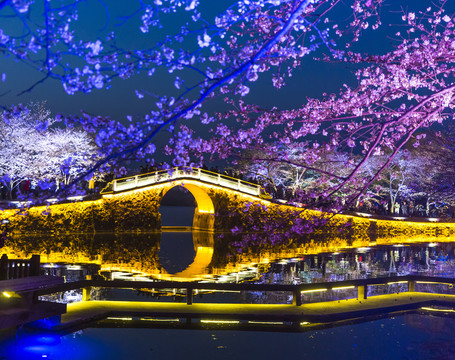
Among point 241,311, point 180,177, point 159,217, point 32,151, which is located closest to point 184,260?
point 241,311

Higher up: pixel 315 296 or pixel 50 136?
pixel 50 136

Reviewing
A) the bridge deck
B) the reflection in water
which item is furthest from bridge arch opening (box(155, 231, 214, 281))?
the reflection in water

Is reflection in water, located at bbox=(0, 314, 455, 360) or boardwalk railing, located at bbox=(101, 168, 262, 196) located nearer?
reflection in water, located at bbox=(0, 314, 455, 360)

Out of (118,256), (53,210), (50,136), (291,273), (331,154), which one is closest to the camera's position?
(291,273)

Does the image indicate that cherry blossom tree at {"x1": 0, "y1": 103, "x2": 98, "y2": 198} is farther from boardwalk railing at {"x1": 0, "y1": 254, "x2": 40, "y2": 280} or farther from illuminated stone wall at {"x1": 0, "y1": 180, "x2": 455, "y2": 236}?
boardwalk railing at {"x1": 0, "y1": 254, "x2": 40, "y2": 280}

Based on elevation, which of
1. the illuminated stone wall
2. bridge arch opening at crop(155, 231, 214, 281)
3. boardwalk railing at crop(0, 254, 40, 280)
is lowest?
bridge arch opening at crop(155, 231, 214, 281)

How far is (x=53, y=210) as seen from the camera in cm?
3212

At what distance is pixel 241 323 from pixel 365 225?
33245 millimetres

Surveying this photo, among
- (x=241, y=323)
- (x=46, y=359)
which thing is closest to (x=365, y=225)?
(x=241, y=323)

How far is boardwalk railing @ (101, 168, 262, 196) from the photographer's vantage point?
35.3 meters

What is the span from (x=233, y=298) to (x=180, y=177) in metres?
24.3

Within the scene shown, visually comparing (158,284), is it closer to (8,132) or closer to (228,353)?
(228,353)

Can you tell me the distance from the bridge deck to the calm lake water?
397 millimetres

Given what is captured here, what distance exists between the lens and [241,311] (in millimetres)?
9625
